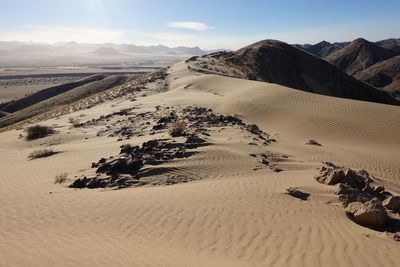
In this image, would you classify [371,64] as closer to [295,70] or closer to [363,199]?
[295,70]

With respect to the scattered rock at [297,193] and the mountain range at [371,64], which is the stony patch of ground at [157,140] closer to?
the scattered rock at [297,193]

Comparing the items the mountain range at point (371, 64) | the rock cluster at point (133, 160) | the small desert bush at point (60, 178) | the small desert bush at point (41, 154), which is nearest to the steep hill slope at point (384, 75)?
the mountain range at point (371, 64)

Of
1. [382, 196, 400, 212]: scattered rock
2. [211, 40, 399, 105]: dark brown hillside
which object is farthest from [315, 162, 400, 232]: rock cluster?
[211, 40, 399, 105]: dark brown hillside

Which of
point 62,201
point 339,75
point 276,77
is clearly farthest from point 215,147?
point 339,75

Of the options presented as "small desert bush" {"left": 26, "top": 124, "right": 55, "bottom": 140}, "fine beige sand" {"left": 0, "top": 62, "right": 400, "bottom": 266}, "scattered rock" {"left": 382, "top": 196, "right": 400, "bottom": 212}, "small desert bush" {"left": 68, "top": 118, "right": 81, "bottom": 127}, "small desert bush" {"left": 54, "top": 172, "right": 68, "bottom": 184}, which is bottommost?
"small desert bush" {"left": 26, "top": 124, "right": 55, "bottom": 140}

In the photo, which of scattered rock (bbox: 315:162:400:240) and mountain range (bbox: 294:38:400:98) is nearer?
scattered rock (bbox: 315:162:400:240)

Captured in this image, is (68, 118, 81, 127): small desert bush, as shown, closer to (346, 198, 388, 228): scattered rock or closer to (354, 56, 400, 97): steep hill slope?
(346, 198, 388, 228): scattered rock
